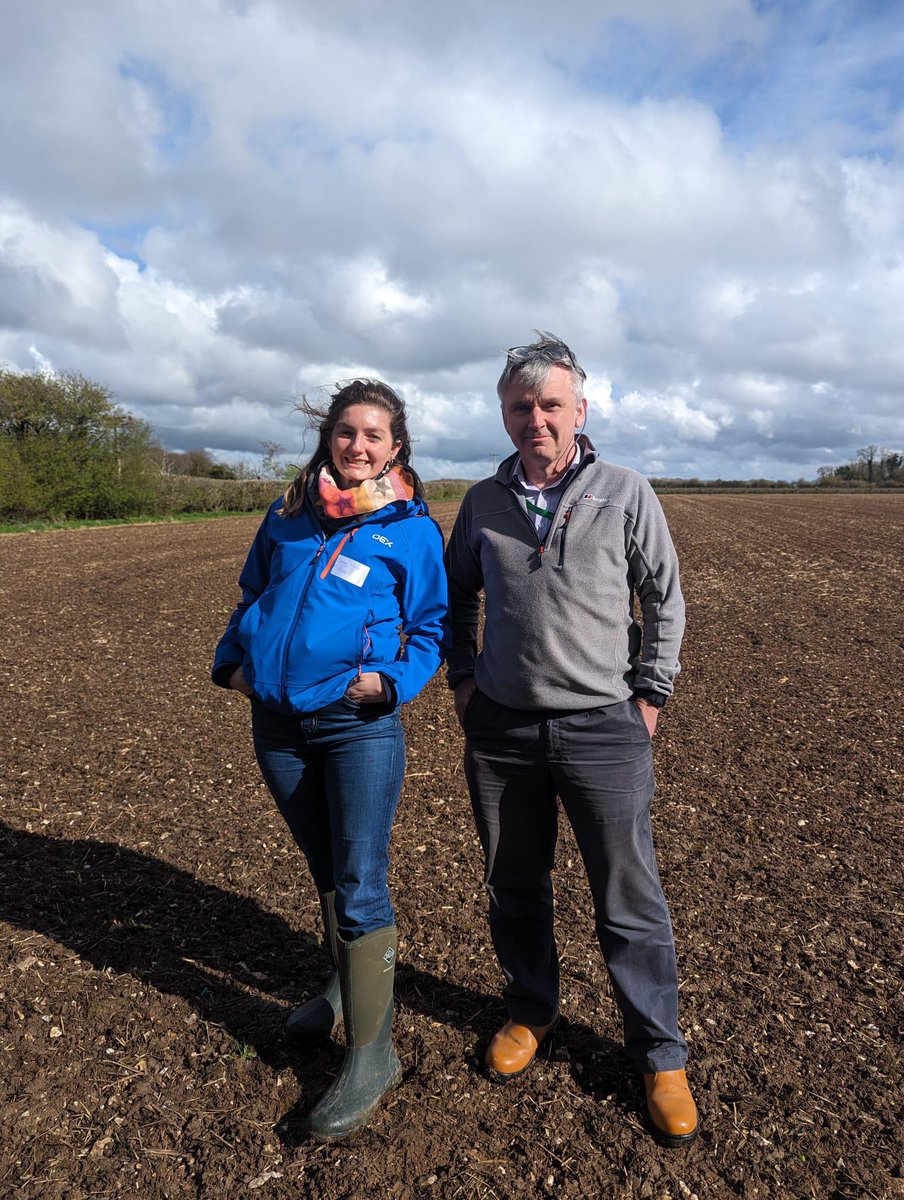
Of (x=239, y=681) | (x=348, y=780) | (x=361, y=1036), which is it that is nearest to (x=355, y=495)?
(x=239, y=681)

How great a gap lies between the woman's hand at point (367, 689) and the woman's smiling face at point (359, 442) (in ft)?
2.05

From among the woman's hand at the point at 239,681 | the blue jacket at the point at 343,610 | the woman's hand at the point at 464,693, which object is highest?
the blue jacket at the point at 343,610

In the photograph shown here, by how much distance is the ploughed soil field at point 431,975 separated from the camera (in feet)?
7.97

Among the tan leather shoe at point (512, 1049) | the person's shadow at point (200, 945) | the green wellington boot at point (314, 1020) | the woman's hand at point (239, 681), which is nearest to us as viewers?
the woman's hand at point (239, 681)

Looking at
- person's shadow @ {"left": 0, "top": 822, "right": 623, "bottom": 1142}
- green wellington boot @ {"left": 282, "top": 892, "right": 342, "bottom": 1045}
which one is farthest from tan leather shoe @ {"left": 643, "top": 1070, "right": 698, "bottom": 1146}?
green wellington boot @ {"left": 282, "top": 892, "right": 342, "bottom": 1045}

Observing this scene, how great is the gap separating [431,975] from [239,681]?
169 centimetres

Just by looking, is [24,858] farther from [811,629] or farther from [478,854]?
[811,629]

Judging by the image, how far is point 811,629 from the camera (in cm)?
1049

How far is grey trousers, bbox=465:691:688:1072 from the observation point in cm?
249

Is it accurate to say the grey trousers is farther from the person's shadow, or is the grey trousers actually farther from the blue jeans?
the person's shadow

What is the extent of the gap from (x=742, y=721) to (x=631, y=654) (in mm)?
4793

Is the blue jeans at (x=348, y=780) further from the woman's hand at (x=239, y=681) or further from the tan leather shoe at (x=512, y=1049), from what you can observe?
the tan leather shoe at (x=512, y=1049)

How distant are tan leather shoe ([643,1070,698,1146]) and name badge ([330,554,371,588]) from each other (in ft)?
6.12

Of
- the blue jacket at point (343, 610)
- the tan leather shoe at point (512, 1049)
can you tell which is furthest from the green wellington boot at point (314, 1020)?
the blue jacket at point (343, 610)
